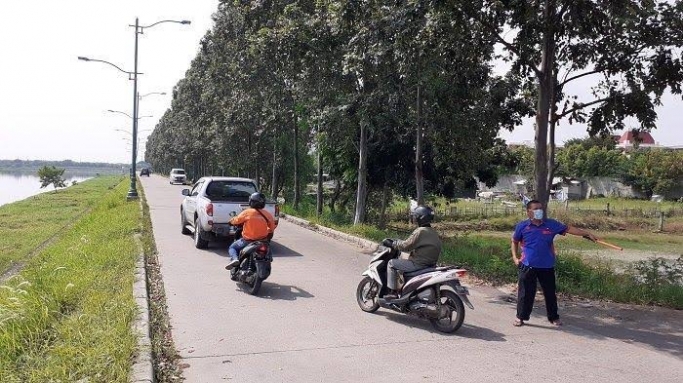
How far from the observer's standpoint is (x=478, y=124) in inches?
567

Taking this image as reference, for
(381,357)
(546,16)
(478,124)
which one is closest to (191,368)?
(381,357)

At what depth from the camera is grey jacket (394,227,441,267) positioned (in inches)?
288

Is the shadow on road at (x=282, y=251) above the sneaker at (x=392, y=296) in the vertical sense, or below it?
below

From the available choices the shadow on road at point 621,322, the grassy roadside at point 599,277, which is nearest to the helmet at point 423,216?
the shadow on road at point 621,322

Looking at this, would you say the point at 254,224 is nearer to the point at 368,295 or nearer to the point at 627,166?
the point at 368,295

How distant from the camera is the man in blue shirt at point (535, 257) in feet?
24.1

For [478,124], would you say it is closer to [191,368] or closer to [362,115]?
[362,115]

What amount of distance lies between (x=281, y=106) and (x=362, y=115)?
8986 millimetres

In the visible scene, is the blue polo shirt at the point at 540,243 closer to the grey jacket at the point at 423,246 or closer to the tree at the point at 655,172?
the grey jacket at the point at 423,246

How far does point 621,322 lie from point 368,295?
11.0 ft

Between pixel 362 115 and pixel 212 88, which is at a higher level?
pixel 212 88

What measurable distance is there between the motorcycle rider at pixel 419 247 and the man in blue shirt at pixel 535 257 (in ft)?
3.46

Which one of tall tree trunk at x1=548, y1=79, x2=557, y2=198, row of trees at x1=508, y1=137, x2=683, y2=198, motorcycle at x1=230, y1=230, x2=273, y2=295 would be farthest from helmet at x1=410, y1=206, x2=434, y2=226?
row of trees at x1=508, y1=137, x2=683, y2=198

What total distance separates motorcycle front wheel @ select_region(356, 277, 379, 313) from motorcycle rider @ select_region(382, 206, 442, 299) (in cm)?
39
